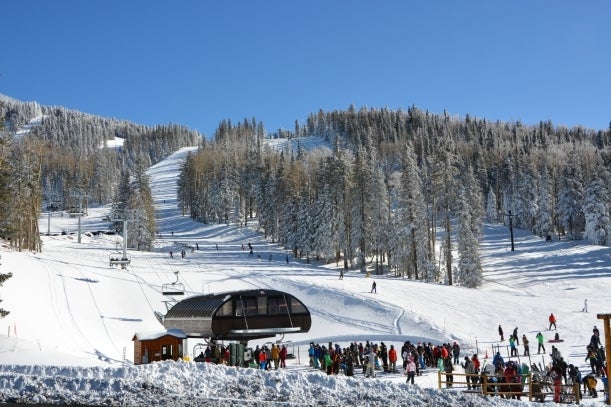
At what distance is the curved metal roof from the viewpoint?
89.3 ft

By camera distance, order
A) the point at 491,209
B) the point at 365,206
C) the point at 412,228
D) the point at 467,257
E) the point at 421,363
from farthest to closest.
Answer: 1. the point at 491,209
2. the point at 365,206
3. the point at 412,228
4. the point at 467,257
5. the point at 421,363

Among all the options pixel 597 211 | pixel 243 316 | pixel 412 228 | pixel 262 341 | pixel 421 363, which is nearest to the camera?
pixel 421 363

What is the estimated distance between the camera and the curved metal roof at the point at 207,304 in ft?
89.3

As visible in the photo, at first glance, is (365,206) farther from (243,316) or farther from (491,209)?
(491,209)

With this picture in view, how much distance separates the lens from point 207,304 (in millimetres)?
27844

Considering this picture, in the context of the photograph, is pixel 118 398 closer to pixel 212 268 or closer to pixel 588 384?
pixel 588 384

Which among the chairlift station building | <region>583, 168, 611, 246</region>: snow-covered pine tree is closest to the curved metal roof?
the chairlift station building

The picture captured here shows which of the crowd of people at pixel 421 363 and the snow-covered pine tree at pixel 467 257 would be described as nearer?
the crowd of people at pixel 421 363

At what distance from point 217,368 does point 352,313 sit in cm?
2351

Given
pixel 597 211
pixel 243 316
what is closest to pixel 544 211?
pixel 597 211

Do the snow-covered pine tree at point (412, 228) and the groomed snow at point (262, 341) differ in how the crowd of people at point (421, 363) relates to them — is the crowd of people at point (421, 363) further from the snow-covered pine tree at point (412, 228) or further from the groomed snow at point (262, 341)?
the snow-covered pine tree at point (412, 228)

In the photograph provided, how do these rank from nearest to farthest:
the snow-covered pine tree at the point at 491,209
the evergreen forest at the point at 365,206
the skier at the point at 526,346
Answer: the skier at the point at 526,346 < the evergreen forest at the point at 365,206 < the snow-covered pine tree at the point at 491,209

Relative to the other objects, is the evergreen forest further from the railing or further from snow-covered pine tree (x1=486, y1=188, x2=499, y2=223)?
the railing

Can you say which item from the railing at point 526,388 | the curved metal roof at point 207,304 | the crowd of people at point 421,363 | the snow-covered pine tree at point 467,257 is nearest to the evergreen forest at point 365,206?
the snow-covered pine tree at point 467,257
